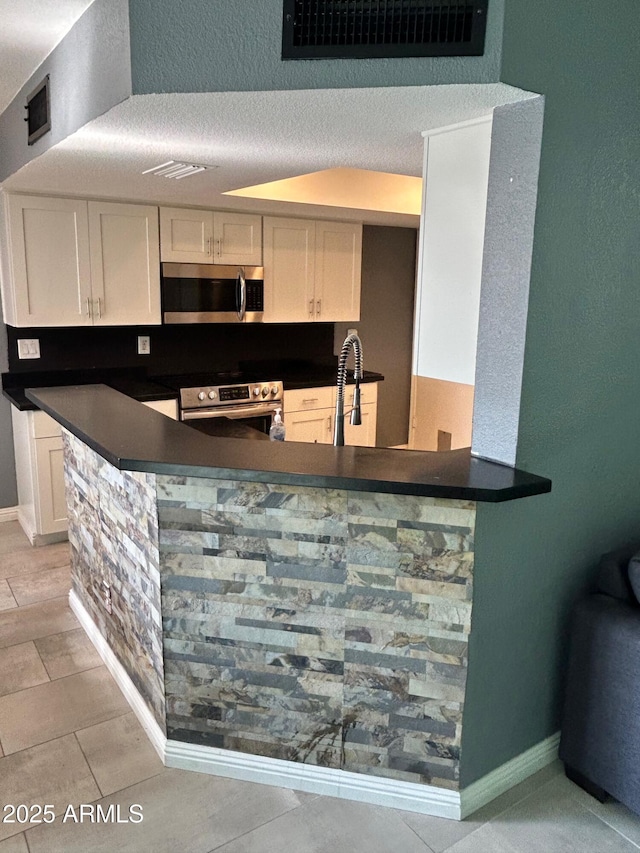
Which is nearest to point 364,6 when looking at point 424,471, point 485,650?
point 424,471

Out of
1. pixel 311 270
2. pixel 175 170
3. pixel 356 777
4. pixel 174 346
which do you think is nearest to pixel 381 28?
pixel 175 170

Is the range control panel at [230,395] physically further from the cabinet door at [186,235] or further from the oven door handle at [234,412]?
the cabinet door at [186,235]

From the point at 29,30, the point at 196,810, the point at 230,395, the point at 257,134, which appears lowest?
the point at 196,810

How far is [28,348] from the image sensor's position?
167 inches

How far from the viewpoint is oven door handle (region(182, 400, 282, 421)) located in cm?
428

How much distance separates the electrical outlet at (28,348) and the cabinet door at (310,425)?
170 cm

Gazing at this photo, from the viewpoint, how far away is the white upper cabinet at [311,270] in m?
4.70

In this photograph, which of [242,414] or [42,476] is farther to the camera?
[242,414]

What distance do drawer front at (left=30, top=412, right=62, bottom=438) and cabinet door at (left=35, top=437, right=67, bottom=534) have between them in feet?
0.10

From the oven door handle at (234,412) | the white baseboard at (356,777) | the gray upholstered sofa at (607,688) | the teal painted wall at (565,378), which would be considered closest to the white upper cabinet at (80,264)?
the oven door handle at (234,412)

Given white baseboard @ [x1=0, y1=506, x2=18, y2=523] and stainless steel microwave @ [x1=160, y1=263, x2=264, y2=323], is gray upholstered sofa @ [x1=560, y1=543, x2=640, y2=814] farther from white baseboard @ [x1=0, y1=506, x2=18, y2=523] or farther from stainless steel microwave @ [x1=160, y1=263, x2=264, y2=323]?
white baseboard @ [x1=0, y1=506, x2=18, y2=523]

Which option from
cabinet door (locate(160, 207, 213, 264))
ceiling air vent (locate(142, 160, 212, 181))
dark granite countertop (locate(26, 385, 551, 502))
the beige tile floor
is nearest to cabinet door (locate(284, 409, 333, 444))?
cabinet door (locate(160, 207, 213, 264))

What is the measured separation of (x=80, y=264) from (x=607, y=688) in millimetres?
3544

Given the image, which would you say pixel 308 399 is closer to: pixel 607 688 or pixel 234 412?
pixel 234 412
